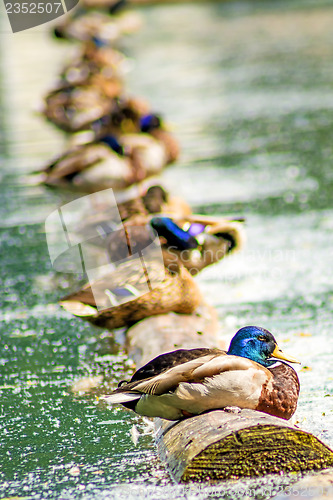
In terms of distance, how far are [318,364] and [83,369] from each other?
3.83 ft

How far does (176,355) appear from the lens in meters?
3.55

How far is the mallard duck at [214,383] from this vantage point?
11.0 ft

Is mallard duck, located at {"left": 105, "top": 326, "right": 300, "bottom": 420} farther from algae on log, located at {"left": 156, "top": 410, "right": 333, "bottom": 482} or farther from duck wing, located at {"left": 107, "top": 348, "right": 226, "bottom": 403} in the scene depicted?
algae on log, located at {"left": 156, "top": 410, "right": 333, "bottom": 482}

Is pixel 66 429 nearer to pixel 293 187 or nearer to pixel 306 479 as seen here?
pixel 306 479

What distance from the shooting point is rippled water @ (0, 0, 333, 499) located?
353cm

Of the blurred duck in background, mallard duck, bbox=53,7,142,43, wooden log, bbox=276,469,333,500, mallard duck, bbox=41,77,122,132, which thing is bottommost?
mallard duck, bbox=53,7,142,43

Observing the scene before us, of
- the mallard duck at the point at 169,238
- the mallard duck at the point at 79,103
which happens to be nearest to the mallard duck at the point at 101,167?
the mallard duck at the point at 79,103

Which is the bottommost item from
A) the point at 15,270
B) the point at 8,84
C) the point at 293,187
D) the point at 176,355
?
the point at 8,84

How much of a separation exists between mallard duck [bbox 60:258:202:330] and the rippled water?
0.73 feet

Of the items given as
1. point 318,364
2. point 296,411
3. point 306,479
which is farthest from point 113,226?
point 306,479

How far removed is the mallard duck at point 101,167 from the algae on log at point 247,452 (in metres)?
5.43

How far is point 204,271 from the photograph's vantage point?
600cm

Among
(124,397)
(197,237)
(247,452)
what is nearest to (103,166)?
(197,237)

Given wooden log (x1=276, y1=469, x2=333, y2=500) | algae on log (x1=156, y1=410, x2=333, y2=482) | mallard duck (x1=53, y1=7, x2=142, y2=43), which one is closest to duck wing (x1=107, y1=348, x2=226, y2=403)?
algae on log (x1=156, y1=410, x2=333, y2=482)
